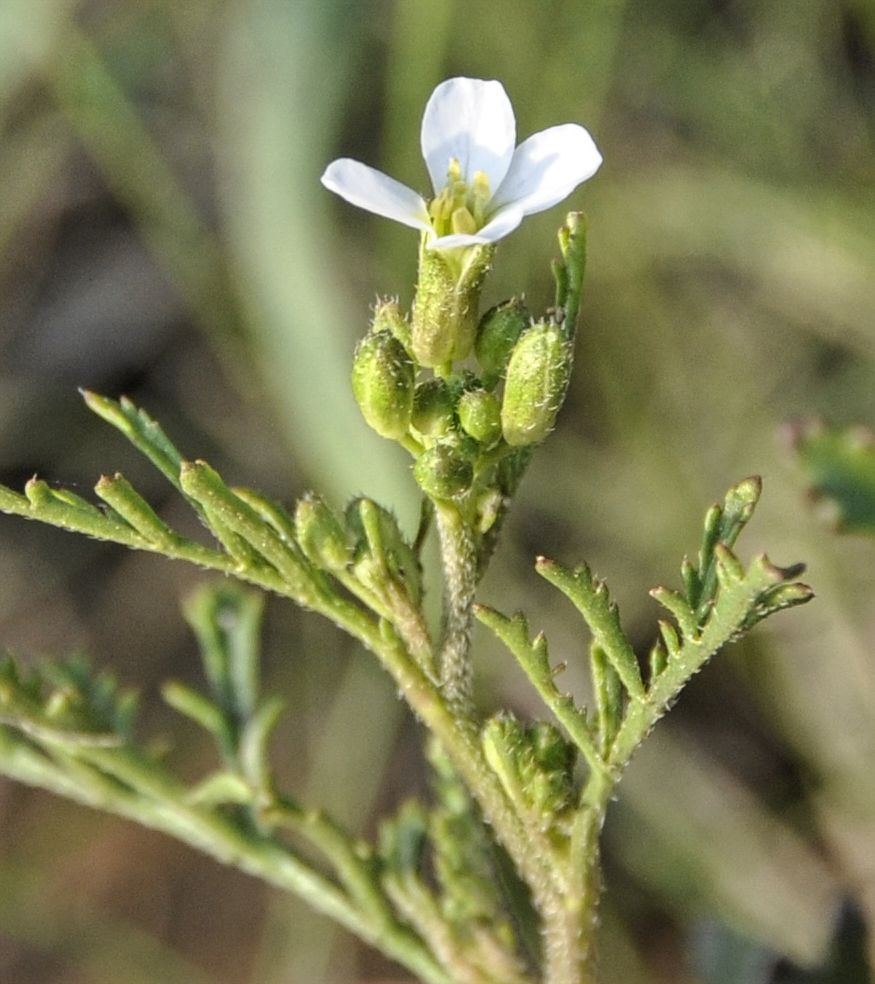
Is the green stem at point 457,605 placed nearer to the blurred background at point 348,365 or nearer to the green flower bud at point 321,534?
the green flower bud at point 321,534

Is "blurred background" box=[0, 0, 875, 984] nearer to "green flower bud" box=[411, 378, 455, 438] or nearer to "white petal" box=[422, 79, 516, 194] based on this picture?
"white petal" box=[422, 79, 516, 194]

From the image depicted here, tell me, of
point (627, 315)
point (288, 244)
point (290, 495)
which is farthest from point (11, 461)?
point (627, 315)

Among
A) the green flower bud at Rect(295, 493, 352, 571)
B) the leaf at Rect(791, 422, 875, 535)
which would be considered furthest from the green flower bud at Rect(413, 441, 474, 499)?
the leaf at Rect(791, 422, 875, 535)

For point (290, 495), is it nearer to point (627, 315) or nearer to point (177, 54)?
point (627, 315)

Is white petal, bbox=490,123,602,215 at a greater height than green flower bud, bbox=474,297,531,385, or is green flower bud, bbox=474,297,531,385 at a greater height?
white petal, bbox=490,123,602,215

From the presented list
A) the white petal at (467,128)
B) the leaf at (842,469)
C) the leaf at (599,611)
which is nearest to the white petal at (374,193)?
the white petal at (467,128)

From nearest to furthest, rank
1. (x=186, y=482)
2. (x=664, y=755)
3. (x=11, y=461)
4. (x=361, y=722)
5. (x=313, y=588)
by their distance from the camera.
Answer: (x=186, y=482) < (x=313, y=588) < (x=664, y=755) < (x=361, y=722) < (x=11, y=461)
